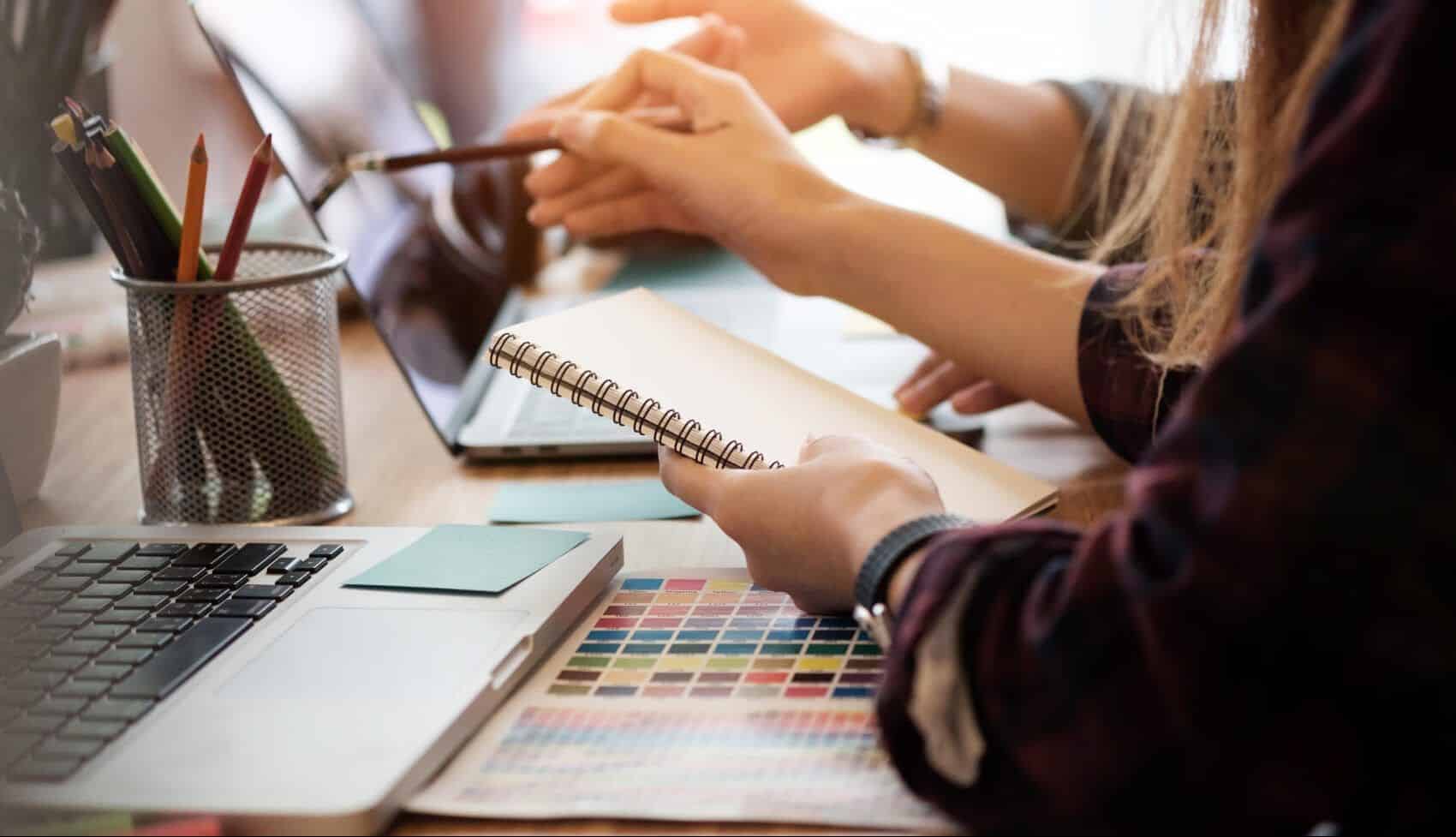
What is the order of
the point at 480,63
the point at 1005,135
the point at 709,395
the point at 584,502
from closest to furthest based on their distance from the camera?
the point at 709,395 → the point at 584,502 → the point at 1005,135 → the point at 480,63

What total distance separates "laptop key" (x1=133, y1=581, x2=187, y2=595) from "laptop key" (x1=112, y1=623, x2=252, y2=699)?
4cm

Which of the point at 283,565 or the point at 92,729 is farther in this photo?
the point at 283,565

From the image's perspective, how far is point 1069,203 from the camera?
1.21 m

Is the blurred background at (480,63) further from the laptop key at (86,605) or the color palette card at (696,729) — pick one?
the color palette card at (696,729)

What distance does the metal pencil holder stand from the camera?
75cm

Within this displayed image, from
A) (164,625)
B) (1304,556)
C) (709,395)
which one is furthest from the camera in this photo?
(709,395)

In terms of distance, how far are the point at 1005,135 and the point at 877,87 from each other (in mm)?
134

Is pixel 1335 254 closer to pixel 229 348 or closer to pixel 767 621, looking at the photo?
pixel 767 621

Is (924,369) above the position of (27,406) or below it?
below

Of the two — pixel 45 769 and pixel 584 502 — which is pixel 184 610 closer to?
pixel 45 769

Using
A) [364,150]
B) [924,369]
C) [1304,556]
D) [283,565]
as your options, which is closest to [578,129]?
[364,150]

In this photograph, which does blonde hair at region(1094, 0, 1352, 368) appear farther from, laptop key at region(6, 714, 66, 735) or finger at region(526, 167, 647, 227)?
laptop key at region(6, 714, 66, 735)

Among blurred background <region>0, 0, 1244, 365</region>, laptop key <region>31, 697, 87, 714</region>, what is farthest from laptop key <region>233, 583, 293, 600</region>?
blurred background <region>0, 0, 1244, 365</region>

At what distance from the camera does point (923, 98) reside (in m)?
1.16
